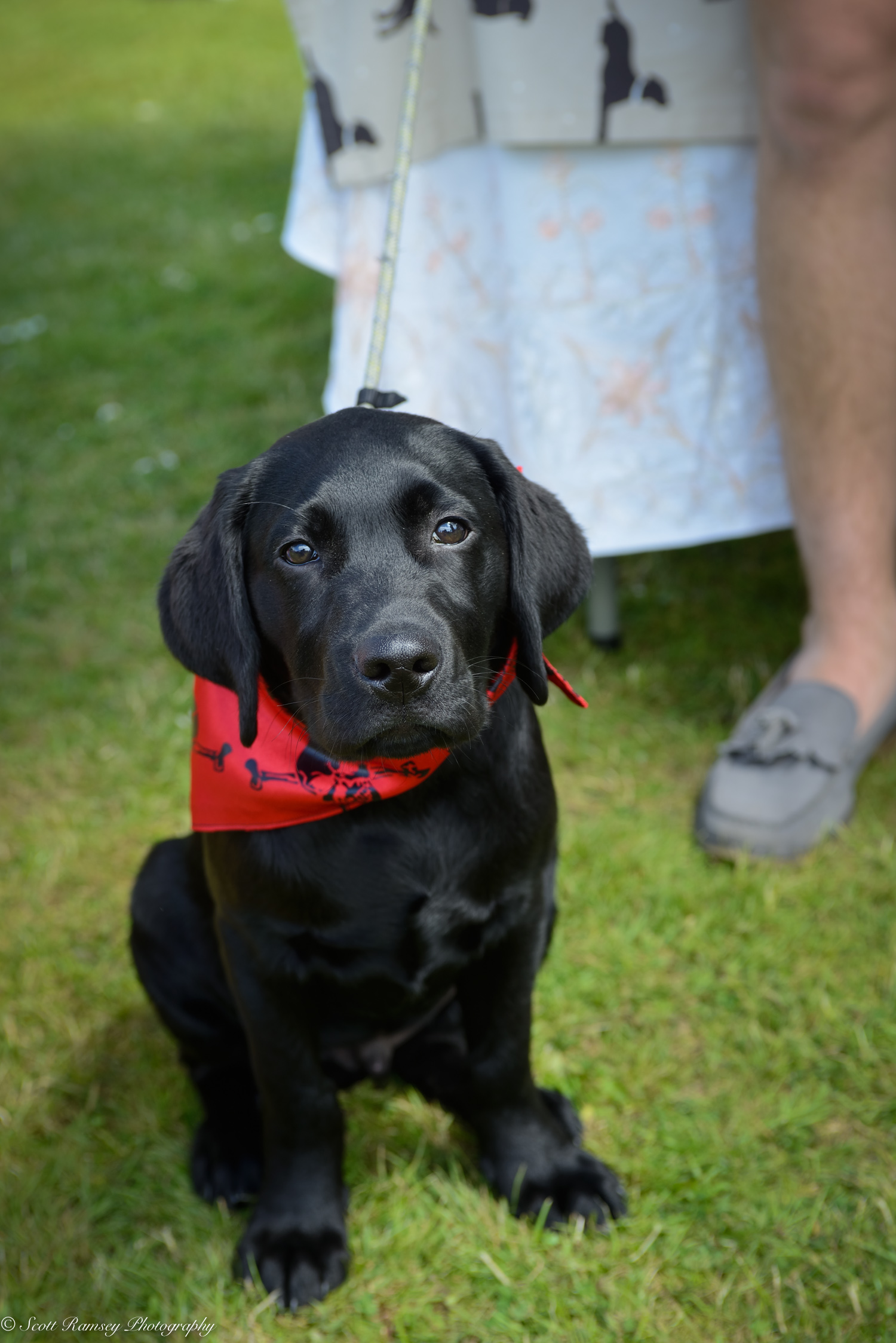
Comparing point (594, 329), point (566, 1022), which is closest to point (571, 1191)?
point (566, 1022)

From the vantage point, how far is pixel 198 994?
82.9 inches

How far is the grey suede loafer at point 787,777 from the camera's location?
9.02ft

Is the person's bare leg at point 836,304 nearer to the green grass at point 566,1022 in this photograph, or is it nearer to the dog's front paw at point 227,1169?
the green grass at point 566,1022

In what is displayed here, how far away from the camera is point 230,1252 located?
80.3 inches

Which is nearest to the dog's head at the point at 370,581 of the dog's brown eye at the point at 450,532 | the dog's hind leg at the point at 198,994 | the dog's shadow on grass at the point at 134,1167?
the dog's brown eye at the point at 450,532

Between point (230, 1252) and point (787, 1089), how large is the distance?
1050 millimetres

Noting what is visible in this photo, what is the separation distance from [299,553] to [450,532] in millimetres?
220

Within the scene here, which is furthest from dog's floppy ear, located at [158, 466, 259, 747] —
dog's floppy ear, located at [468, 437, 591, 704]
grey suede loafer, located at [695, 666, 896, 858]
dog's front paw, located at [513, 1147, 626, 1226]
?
grey suede loafer, located at [695, 666, 896, 858]

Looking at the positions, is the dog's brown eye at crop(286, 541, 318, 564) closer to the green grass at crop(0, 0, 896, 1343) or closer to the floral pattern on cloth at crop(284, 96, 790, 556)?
the green grass at crop(0, 0, 896, 1343)

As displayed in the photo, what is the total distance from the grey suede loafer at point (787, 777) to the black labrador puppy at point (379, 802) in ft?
2.79

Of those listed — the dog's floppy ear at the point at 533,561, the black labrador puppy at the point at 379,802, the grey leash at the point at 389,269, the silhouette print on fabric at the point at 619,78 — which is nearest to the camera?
the black labrador puppy at the point at 379,802

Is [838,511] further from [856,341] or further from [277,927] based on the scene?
[277,927]

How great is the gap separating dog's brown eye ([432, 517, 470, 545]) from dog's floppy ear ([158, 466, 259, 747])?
0.29 m

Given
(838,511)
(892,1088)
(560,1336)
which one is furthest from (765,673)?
(560,1336)
